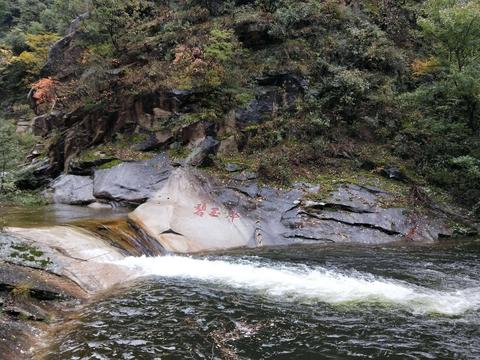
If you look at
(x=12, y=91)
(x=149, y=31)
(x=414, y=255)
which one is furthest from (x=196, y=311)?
(x=12, y=91)

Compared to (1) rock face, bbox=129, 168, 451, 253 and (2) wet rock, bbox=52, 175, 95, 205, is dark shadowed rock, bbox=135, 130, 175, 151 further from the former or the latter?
(2) wet rock, bbox=52, 175, 95, 205

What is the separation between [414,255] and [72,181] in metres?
13.8

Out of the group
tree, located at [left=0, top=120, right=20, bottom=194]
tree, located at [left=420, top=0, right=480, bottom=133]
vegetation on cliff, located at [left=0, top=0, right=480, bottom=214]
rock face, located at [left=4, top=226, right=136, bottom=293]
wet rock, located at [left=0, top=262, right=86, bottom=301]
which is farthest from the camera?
tree, located at [left=0, top=120, right=20, bottom=194]

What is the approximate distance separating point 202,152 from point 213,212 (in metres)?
3.59

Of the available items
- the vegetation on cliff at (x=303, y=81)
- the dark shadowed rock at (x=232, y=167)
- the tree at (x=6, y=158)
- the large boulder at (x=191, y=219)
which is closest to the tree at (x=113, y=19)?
the vegetation on cliff at (x=303, y=81)

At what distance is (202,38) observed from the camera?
2044cm

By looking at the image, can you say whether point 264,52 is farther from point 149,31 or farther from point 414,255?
point 414,255

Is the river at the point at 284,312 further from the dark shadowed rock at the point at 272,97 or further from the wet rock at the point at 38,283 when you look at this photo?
the dark shadowed rock at the point at 272,97

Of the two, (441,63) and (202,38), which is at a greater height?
(202,38)

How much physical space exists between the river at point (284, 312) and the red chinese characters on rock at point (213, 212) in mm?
3201

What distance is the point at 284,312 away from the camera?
285 inches

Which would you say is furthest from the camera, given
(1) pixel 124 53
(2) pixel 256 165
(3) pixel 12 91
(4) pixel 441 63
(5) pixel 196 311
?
(3) pixel 12 91

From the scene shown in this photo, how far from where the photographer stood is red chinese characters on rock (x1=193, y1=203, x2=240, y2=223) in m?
14.1

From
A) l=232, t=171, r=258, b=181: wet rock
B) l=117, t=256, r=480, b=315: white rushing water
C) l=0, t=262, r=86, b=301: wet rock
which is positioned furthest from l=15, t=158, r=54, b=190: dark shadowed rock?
l=0, t=262, r=86, b=301: wet rock
